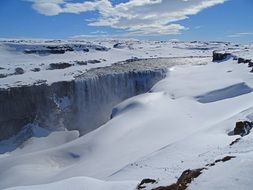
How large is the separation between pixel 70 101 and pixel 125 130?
22.2 m

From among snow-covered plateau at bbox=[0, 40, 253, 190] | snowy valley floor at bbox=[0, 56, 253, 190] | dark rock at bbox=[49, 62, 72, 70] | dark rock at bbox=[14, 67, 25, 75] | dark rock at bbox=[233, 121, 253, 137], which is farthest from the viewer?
dark rock at bbox=[49, 62, 72, 70]

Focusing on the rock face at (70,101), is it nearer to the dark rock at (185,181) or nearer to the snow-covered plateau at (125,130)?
the snow-covered plateau at (125,130)

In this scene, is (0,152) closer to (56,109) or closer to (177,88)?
(56,109)

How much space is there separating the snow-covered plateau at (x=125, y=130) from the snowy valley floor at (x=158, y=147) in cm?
6

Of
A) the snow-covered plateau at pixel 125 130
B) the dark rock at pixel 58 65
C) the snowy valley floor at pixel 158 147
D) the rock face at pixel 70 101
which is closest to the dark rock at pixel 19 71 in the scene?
the snow-covered plateau at pixel 125 130

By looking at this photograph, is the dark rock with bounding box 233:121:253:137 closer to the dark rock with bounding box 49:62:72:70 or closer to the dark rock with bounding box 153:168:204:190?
the dark rock with bounding box 153:168:204:190

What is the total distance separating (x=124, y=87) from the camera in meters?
56.4

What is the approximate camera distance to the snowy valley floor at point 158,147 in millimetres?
12925

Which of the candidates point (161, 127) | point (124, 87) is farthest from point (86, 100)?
point (161, 127)

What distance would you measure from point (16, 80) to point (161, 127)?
2969 cm

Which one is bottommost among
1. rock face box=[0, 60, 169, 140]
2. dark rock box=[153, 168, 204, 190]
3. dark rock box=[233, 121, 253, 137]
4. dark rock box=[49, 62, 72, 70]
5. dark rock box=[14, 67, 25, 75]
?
rock face box=[0, 60, 169, 140]

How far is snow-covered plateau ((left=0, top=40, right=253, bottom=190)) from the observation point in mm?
13219

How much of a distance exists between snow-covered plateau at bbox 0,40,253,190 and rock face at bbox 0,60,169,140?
13cm

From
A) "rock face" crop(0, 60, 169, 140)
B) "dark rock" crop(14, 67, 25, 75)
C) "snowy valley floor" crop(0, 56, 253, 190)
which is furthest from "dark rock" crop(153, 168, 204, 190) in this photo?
"dark rock" crop(14, 67, 25, 75)
